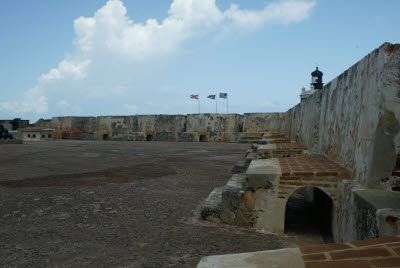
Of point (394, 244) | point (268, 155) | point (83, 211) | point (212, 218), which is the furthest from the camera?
point (268, 155)

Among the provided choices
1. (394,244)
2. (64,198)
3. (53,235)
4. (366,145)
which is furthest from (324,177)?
(64,198)

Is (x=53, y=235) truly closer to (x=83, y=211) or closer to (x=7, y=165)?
(x=83, y=211)

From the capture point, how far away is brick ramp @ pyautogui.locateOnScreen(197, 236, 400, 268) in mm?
1252

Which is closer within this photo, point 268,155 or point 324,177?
point 324,177

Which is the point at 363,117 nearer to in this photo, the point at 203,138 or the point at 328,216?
the point at 328,216

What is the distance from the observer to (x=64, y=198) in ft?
15.0

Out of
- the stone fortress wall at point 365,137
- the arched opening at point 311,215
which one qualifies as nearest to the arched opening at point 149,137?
A: the arched opening at point 311,215

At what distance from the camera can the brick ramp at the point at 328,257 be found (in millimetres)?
1252

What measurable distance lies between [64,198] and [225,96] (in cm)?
2264

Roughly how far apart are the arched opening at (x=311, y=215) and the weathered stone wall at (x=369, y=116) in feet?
2.25

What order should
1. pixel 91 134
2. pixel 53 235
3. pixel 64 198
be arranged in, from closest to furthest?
pixel 53 235 → pixel 64 198 → pixel 91 134

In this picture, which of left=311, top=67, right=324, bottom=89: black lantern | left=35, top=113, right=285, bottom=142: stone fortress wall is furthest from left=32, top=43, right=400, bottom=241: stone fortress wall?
left=311, top=67, right=324, bottom=89: black lantern

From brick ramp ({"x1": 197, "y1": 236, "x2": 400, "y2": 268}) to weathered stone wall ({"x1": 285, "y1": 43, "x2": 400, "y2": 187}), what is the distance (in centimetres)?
100

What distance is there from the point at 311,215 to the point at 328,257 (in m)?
3.39
